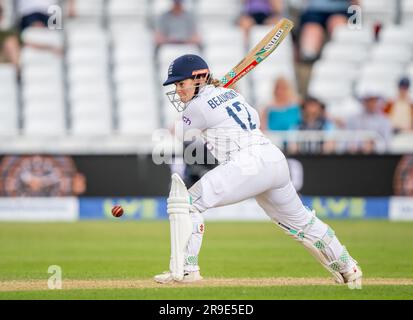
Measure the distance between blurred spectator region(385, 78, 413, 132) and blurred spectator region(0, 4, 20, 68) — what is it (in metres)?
5.90

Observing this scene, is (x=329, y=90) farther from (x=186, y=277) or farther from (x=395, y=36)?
(x=186, y=277)

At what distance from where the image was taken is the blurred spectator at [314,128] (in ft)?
44.4

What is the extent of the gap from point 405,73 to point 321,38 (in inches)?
59.9

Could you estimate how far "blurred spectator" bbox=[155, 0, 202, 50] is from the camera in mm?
15867

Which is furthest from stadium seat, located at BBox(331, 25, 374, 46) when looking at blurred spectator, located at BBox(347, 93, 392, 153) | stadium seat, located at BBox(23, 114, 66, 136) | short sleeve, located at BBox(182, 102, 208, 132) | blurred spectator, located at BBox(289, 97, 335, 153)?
short sleeve, located at BBox(182, 102, 208, 132)

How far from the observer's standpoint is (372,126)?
13750mm

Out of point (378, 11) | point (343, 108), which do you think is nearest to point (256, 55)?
point (343, 108)

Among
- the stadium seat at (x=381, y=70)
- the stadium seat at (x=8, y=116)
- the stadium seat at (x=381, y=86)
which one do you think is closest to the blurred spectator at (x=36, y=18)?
the stadium seat at (x=8, y=116)

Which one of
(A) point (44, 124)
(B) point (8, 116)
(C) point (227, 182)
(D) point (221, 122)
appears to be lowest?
(A) point (44, 124)

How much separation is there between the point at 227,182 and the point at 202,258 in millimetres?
2761

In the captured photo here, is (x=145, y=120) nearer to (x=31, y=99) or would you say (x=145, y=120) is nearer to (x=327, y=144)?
(x=31, y=99)

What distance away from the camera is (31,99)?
15.8 meters

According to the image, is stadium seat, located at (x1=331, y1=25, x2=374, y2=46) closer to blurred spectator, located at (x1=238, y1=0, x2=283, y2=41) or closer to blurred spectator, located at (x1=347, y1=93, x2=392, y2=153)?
blurred spectator, located at (x1=238, y1=0, x2=283, y2=41)
